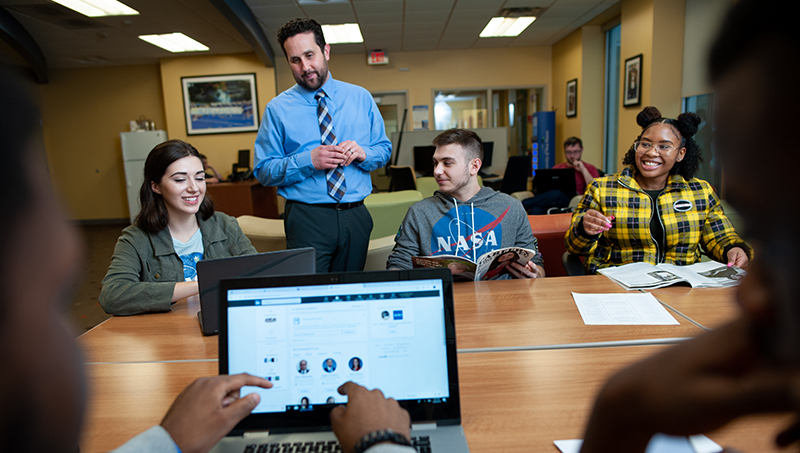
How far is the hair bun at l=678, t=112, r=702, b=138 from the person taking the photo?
81.1 inches

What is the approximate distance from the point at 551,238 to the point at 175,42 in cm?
638

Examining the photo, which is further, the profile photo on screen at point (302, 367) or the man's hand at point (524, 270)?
the man's hand at point (524, 270)

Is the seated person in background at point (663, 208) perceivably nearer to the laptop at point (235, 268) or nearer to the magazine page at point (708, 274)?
the magazine page at point (708, 274)

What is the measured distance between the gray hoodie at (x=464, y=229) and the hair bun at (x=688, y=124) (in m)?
0.80

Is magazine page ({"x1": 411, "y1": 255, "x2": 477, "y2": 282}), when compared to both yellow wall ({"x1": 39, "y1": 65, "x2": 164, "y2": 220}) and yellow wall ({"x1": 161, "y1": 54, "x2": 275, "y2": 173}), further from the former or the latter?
yellow wall ({"x1": 39, "y1": 65, "x2": 164, "y2": 220})

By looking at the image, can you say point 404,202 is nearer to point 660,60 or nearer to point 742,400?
point 742,400

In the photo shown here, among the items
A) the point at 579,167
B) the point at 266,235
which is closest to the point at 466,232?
the point at 266,235

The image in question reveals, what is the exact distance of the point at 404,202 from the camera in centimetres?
320

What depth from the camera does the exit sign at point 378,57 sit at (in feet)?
26.0

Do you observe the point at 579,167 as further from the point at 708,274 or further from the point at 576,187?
the point at 708,274

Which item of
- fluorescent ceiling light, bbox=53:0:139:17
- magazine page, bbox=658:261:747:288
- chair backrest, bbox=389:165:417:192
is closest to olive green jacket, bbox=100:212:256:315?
magazine page, bbox=658:261:747:288

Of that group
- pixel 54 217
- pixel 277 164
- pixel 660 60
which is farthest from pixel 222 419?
pixel 660 60

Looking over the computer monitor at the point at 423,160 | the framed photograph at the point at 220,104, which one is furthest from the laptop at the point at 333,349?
the framed photograph at the point at 220,104

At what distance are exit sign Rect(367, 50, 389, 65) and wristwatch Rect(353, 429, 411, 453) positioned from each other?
7999mm
